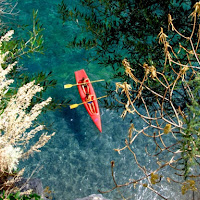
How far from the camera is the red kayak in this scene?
527 centimetres

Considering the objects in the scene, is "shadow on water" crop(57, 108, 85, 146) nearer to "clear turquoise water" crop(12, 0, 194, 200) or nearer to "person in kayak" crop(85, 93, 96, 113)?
"clear turquoise water" crop(12, 0, 194, 200)

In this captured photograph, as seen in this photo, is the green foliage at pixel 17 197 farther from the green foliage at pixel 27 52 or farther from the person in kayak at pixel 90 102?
the person in kayak at pixel 90 102

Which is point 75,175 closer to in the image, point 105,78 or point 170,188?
point 170,188

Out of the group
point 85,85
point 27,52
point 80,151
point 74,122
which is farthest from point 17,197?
point 85,85

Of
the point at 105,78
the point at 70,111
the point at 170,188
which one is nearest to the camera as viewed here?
the point at 170,188

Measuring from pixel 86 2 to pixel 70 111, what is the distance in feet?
7.15

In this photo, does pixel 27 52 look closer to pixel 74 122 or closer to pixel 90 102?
pixel 90 102

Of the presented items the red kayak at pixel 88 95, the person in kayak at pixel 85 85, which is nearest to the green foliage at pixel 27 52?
the red kayak at pixel 88 95

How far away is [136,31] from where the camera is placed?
11.8 ft

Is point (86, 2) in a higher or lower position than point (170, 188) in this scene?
higher

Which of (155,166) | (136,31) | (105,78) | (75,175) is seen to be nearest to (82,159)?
(75,175)

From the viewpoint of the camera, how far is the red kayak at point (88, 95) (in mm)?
5270

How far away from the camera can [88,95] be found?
212 inches

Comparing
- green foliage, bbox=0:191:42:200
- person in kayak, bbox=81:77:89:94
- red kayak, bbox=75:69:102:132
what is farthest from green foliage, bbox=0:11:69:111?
person in kayak, bbox=81:77:89:94
